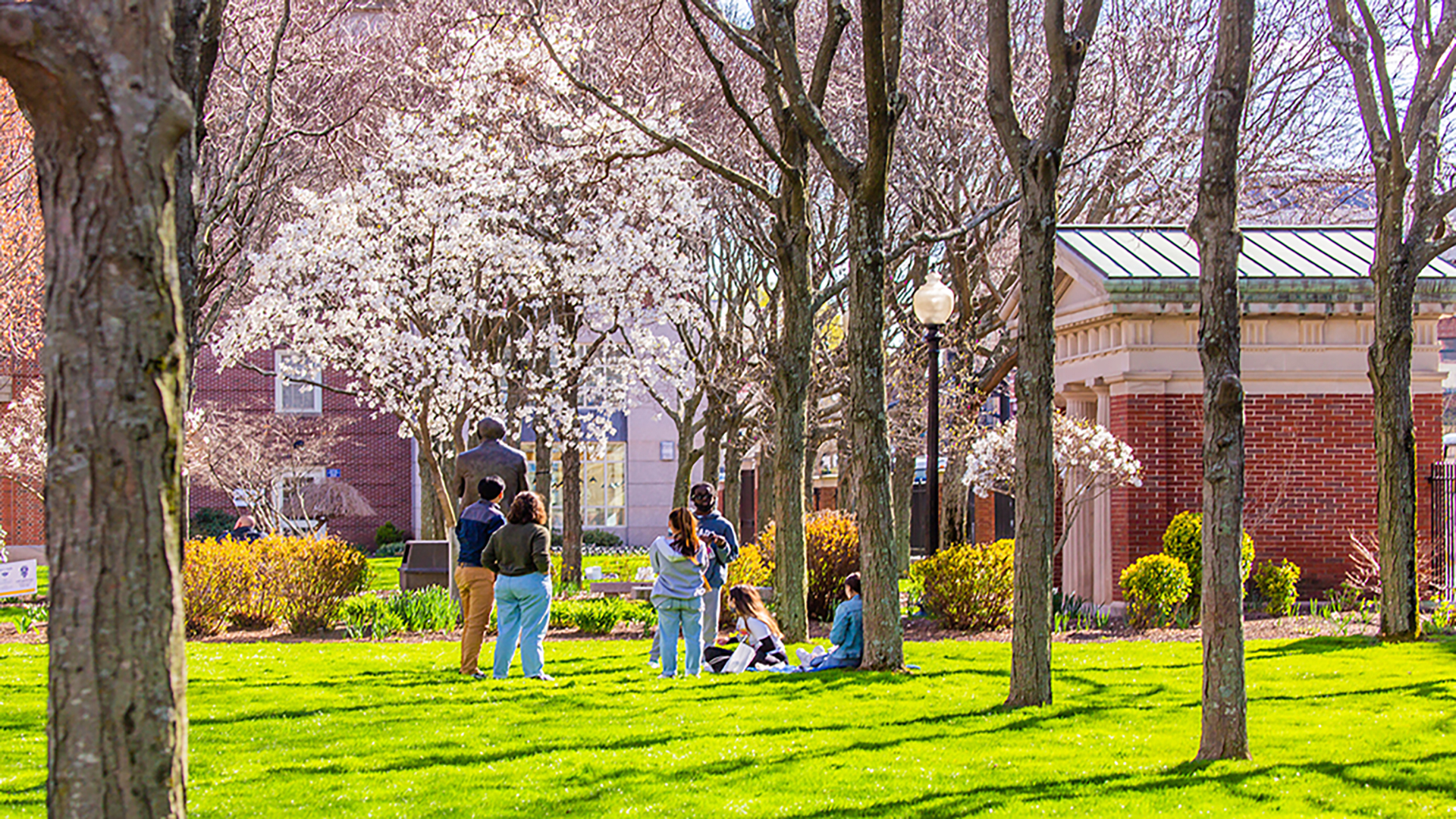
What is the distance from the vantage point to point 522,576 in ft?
34.6

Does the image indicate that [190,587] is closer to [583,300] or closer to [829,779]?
[583,300]

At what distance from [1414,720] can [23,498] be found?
39863mm

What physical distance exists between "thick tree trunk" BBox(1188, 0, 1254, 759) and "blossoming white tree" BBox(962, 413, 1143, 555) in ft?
22.8

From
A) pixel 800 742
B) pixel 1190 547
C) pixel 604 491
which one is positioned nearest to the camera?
pixel 800 742

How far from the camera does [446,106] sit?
2044 cm

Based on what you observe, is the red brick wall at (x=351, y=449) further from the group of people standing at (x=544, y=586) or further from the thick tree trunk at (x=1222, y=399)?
the thick tree trunk at (x=1222, y=399)

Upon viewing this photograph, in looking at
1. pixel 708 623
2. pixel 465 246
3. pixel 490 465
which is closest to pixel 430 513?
pixel 465 246

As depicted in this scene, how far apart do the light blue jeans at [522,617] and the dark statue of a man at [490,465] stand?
140 cm

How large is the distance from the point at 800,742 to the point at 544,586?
322cm

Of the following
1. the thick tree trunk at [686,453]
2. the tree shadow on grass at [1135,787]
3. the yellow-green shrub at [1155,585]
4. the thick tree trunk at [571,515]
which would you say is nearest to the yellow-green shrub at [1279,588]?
the yellow-green shrub at [1155,585]

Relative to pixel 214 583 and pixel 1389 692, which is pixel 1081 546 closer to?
pixel 1389 692

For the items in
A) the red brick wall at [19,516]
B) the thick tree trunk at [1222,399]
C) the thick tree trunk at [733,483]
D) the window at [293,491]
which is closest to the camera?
the thick tree trunk at [1222,399]

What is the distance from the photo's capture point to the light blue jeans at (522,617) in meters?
10.5

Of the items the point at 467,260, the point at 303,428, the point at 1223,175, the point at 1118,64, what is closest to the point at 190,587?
the point at 467,260
